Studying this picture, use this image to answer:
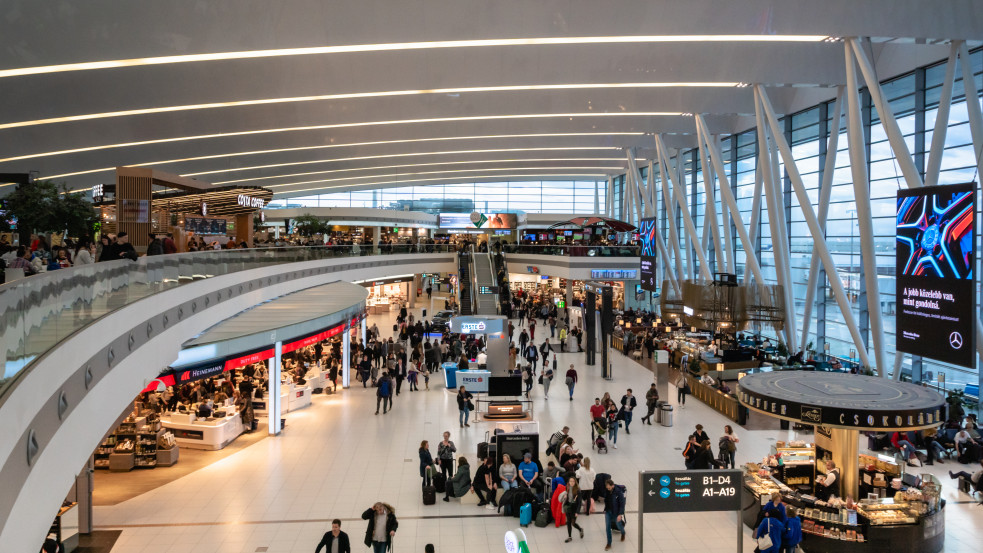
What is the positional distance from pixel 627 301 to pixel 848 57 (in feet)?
89.4

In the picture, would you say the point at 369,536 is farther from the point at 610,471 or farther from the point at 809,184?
the point at 809,184

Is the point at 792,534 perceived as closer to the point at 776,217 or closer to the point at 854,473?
the point at 854,473

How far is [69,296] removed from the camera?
5.50m

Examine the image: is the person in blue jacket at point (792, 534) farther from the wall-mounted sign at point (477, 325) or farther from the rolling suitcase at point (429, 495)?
the wall-mounted sign at point (477, 325)

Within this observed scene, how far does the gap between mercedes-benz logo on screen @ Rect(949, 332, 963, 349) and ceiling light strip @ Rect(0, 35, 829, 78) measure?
9.66m

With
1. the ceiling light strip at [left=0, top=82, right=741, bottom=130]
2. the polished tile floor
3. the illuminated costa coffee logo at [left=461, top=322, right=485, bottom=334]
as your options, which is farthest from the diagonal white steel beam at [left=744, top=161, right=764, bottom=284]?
the illuminated costa coffee logo at [left=461, top=322, right=485, bottom=334]

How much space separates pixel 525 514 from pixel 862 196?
545 inches

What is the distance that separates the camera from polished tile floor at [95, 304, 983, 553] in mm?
10242

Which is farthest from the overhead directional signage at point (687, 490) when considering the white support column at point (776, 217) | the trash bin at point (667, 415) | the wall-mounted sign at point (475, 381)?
the white support column at point (776, 217)

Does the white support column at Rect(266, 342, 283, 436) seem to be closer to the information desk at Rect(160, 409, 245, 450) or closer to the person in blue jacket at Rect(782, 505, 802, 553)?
the information desk at Rect(160, 409, 245, 450)

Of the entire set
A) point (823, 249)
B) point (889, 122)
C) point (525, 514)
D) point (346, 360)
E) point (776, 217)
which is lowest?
point (525, 514)

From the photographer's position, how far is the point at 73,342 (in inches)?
215

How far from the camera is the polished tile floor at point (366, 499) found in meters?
10.2

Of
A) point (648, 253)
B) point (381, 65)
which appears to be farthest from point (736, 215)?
point (381, 65)
